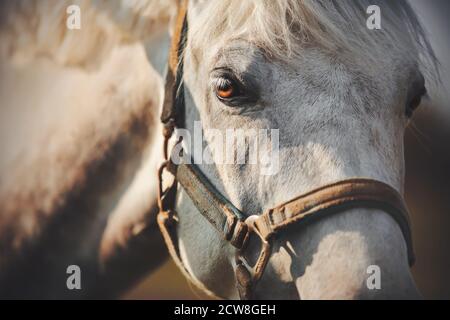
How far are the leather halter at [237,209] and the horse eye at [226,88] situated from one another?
0.20 metres

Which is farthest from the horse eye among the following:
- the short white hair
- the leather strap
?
the leather strap

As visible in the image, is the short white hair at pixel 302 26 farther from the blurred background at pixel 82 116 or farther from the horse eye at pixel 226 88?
the blurred background at pixel 82 116

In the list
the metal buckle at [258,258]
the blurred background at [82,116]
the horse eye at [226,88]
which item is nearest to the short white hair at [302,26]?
the horse eye at [226,88]

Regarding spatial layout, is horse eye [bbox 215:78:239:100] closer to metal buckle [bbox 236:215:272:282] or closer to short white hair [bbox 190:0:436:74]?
short white hair [bbox 190:0:436:74]

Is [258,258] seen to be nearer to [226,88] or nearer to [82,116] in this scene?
[226,88]

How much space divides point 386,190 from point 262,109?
341mm

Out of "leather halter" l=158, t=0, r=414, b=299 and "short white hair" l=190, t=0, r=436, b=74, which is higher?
"short white hair" l=190, t=0, r=436, b=74

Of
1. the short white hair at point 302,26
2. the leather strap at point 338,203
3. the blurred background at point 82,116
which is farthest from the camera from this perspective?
the blurred background at point 82,116

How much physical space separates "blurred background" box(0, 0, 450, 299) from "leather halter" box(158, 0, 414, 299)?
0.13 meters

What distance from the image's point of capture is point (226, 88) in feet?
4.17

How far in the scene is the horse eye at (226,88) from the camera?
1259mm

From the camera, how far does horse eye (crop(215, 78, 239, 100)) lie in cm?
126

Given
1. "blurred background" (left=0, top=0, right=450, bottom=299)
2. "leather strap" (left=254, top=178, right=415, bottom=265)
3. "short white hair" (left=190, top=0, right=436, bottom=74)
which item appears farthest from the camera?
"blurred background" (left=0, top=0, right=450, bottom=299)
